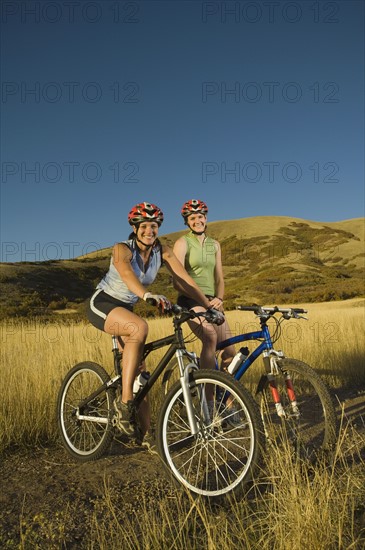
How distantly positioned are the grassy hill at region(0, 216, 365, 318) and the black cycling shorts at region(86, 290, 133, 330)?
1688 centimetres

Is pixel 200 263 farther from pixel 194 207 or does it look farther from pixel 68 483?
pixel 68 483

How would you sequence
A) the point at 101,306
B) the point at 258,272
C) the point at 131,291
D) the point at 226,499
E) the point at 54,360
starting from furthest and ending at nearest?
1. the point at 258,272
2. the point at 54,360
3. the point at 101,306
4. the point at 131,291
5. the point at 226,499

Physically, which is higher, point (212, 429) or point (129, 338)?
point (129, 338)

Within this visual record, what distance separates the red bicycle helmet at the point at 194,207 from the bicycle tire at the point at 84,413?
1894 millimetres

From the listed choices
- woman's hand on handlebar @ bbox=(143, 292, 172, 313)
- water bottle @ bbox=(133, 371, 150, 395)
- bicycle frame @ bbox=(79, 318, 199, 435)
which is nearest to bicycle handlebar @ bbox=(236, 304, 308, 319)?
bicycle frame @ bbox=(79, 318, 199, 435)

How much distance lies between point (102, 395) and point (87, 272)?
33.9 meters

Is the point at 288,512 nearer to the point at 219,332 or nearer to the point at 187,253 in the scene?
the point at 219,332

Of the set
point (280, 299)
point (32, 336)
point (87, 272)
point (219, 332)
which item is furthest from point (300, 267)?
point (219, 332)

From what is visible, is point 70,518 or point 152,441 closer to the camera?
point 70,518

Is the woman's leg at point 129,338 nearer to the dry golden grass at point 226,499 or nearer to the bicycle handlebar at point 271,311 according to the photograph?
the dry golden grass at point 226,499

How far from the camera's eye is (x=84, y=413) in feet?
15.9

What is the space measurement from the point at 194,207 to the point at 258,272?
43886mm

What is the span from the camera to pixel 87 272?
38.2 m

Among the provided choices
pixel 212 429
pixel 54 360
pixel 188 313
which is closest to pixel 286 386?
pixel 212 429
